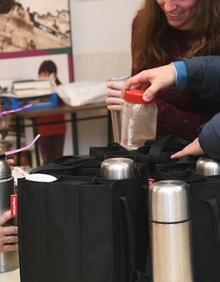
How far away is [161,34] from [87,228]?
3.07 ft

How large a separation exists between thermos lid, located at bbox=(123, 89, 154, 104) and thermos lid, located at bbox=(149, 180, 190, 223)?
425 mm

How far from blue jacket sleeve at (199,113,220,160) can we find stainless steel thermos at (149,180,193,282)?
16cm

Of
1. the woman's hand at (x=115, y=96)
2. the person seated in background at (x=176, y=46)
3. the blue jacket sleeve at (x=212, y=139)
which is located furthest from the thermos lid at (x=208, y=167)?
the woman's hand at (x=115, y=96)

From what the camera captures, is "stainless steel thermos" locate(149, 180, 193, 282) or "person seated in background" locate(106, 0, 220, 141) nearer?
"stainless steel thermos" locate(149, 180, 193, 282)

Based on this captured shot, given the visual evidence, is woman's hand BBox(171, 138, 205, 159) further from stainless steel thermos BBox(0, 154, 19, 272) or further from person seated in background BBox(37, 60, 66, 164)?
person seated in background BBox(37, 60, 66, 164)

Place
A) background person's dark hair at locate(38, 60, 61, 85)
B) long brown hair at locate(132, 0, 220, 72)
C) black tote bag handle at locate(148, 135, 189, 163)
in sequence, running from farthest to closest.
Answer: background person's dark hair at locate(38, 60, 61, 85) → long brown hair at locate(132, 0, 220, 72) → black tote bag handle at locate(148, 135, 189, 163)

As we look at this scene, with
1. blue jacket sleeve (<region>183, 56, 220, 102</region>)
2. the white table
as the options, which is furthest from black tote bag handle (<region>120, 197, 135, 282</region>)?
blue jacket sleeve (<region>183, 56, 220, 102</region>)

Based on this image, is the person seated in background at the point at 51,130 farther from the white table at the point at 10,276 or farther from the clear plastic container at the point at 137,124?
the white table at the point at 10,276

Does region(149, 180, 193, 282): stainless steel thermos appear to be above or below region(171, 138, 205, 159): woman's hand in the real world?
below

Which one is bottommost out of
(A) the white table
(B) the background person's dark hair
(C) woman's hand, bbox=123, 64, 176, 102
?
(A) the white table

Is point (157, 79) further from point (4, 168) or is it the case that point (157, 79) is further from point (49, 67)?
point (49, 67)

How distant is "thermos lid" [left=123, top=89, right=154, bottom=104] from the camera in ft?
4.10

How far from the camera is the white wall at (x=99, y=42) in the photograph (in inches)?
151

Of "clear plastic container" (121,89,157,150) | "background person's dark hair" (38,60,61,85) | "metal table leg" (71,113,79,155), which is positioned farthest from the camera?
"metal table leg" (71,113,79,155)
